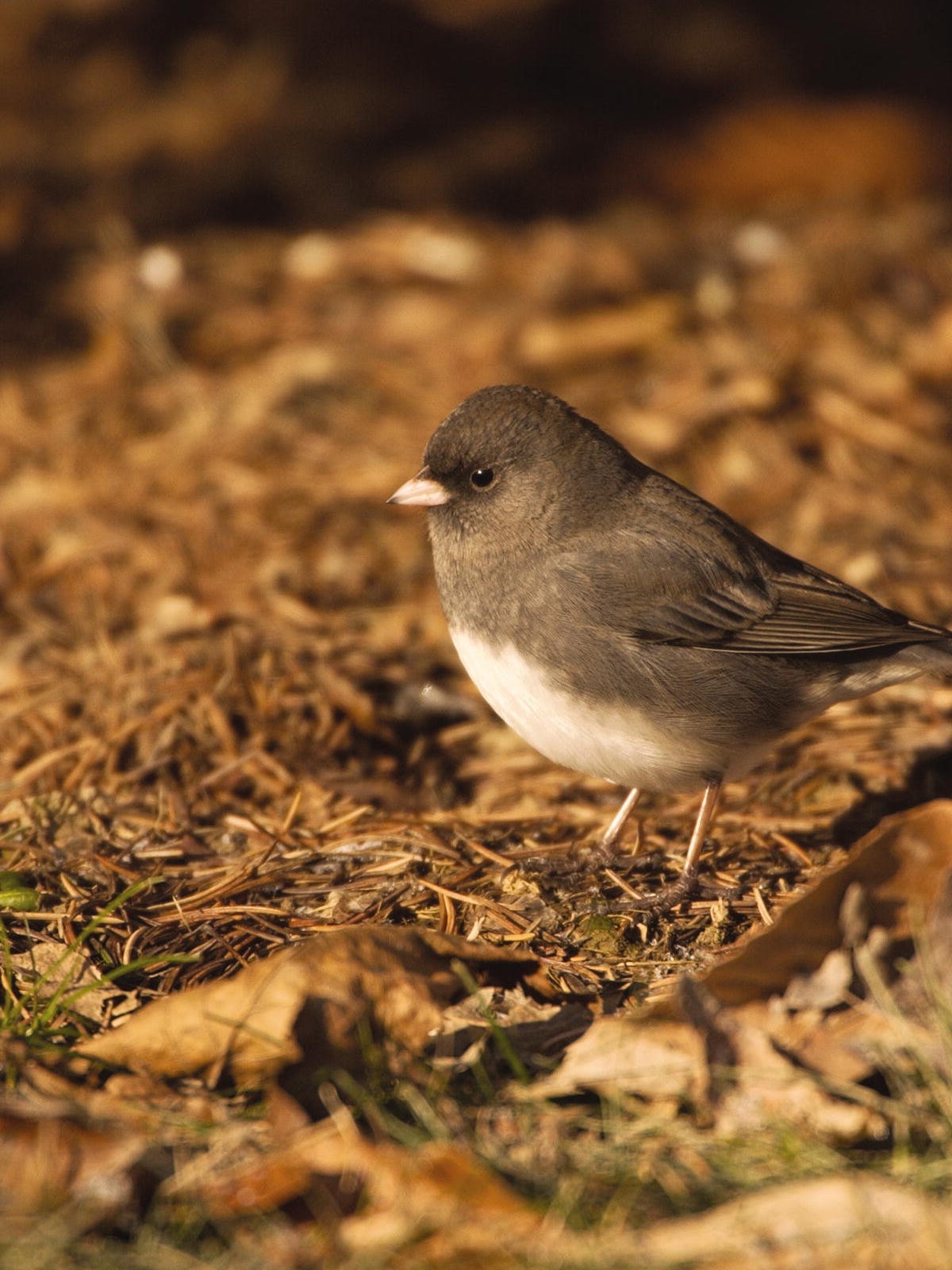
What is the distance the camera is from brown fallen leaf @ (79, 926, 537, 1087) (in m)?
1.89

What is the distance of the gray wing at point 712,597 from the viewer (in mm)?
2680

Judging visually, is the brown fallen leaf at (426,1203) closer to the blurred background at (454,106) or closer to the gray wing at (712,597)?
the gray wing at (712,597)

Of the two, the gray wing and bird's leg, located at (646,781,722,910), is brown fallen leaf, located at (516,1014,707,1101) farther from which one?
the gray wing

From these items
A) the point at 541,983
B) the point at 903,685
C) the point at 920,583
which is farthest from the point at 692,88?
the point at 541,983

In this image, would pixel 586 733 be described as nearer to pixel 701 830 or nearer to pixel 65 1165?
pixel 701 830

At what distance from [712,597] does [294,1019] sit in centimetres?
129

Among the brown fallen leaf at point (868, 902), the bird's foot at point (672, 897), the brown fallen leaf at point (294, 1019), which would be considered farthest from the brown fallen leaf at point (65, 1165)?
the bird's foot at point (672, 897)

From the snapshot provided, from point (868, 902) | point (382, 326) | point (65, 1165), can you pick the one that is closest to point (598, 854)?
point (868, 902)

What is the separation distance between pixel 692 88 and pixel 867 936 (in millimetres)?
5199

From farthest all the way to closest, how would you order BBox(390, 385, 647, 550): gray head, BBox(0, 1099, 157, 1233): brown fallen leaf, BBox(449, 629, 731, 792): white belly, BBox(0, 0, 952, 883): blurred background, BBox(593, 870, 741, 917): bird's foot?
BBox(0, 0, 952, 883): blurred background → BBox(390, 385, 647, 550): gray head → BBox(449, 629, 731, 792): white belly → BBox(593, 870, 741, 917): bird's foot → BBox(0, 1099, 157, 1233): brown fallen leaf

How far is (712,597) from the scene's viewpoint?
9.04ft

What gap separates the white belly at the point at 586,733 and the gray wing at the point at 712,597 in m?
0.17

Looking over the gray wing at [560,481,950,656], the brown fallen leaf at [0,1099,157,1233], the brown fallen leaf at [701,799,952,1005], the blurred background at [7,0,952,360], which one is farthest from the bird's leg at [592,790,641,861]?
the blurred background at [7,0,952,360]

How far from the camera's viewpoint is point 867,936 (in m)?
1.96
